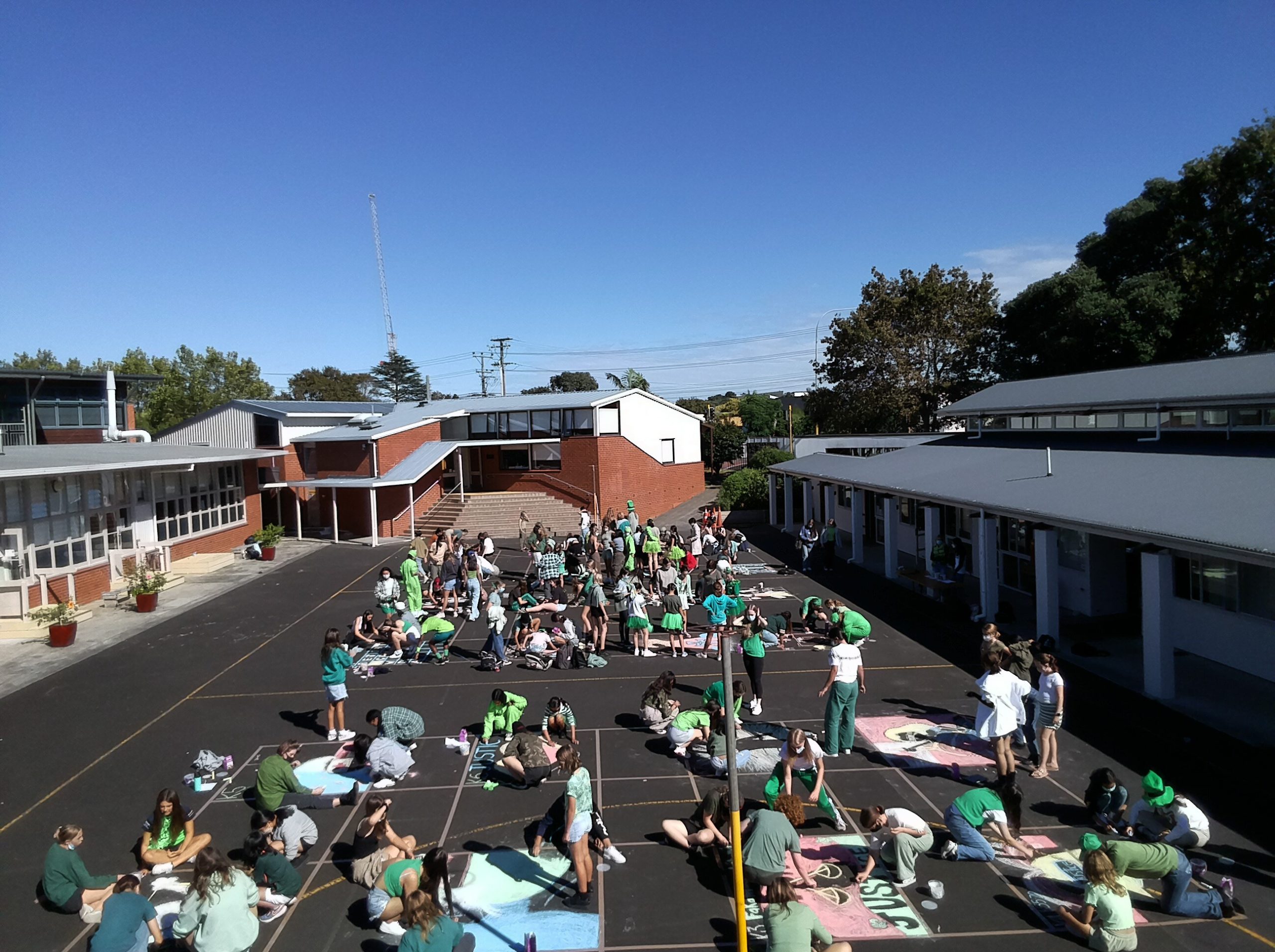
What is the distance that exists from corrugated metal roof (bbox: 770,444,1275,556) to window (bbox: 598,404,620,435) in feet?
54.1

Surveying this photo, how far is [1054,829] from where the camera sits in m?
8.18

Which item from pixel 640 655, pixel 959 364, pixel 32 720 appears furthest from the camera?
pixel 959 364

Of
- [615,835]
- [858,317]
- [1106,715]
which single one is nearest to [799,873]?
[615,835]

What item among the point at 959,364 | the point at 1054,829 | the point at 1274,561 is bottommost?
the point at 1054,829

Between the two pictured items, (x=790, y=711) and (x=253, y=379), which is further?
(x=253, y=379)

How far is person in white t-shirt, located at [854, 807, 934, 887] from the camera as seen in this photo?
735 cm

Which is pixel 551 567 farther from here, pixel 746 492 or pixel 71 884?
pixel 746 492

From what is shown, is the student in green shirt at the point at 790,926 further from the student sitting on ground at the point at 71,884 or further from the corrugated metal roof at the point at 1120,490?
the corrugated metal roof at the point at 1120,490

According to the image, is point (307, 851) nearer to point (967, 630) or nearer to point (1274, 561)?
point (1274, 561)

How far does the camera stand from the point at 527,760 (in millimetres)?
9711

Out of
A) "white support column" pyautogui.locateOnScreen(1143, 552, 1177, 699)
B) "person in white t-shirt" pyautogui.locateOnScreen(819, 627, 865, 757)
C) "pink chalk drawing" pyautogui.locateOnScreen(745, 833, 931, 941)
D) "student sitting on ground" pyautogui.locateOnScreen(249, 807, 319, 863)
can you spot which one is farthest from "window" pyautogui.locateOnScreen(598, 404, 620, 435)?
"pink chalk drawing" pyautogui.locateOnScreen(745, 833, 931, 941)

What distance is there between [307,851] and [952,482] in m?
15.3

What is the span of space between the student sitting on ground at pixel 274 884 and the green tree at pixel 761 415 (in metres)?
64.6

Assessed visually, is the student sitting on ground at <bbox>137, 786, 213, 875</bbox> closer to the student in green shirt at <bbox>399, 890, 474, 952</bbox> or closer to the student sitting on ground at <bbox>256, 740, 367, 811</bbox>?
the student sitting on ground at <bbox>256, 740, 367, 811</bbox>
